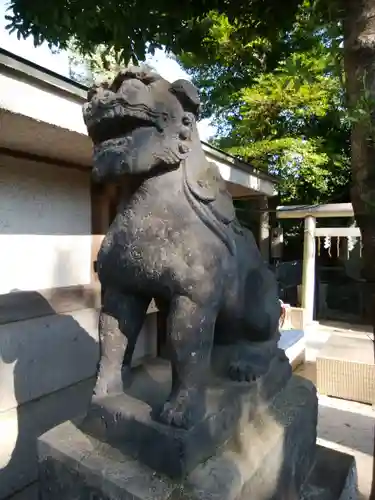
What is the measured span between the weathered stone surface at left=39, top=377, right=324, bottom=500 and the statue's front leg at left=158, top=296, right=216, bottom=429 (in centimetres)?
15

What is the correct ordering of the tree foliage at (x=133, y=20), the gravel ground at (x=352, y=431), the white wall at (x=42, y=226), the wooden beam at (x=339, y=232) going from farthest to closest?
the wooden beam at (x=339, y=232) → the gravel ground at (x=352, y=431) → the white wall at (x=42, y=226) → the tree foliage at (x=133, y=20)

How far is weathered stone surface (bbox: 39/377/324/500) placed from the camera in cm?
109

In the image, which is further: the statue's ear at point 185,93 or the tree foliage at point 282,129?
the tree foliage at point 282,129

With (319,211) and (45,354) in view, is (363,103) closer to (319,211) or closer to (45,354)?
(45,354)

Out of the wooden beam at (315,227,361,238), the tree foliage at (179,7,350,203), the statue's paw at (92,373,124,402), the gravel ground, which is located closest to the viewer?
the statue's paw at (92,373,124,402)

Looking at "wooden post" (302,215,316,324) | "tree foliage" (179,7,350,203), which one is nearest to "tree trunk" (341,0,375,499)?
"wooden post" (302,215,316,324)

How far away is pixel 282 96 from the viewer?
7.66m

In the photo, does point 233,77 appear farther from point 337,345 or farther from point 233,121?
point 337,345

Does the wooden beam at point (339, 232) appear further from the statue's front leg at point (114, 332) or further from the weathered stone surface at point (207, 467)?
the statue's front leg at point (114, 332)

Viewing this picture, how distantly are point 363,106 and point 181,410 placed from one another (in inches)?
38.2

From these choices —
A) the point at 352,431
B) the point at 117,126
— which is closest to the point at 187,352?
the point at 117,126

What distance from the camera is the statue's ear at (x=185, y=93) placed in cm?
Answer: 118

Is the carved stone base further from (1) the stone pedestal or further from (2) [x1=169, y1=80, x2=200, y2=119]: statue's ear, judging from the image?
(2) [x1=169, y1=80, x2=200, y2=119]: statue's ear

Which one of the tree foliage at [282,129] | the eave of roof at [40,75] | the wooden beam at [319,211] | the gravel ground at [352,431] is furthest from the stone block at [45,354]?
the tree foliage at [282,129]
